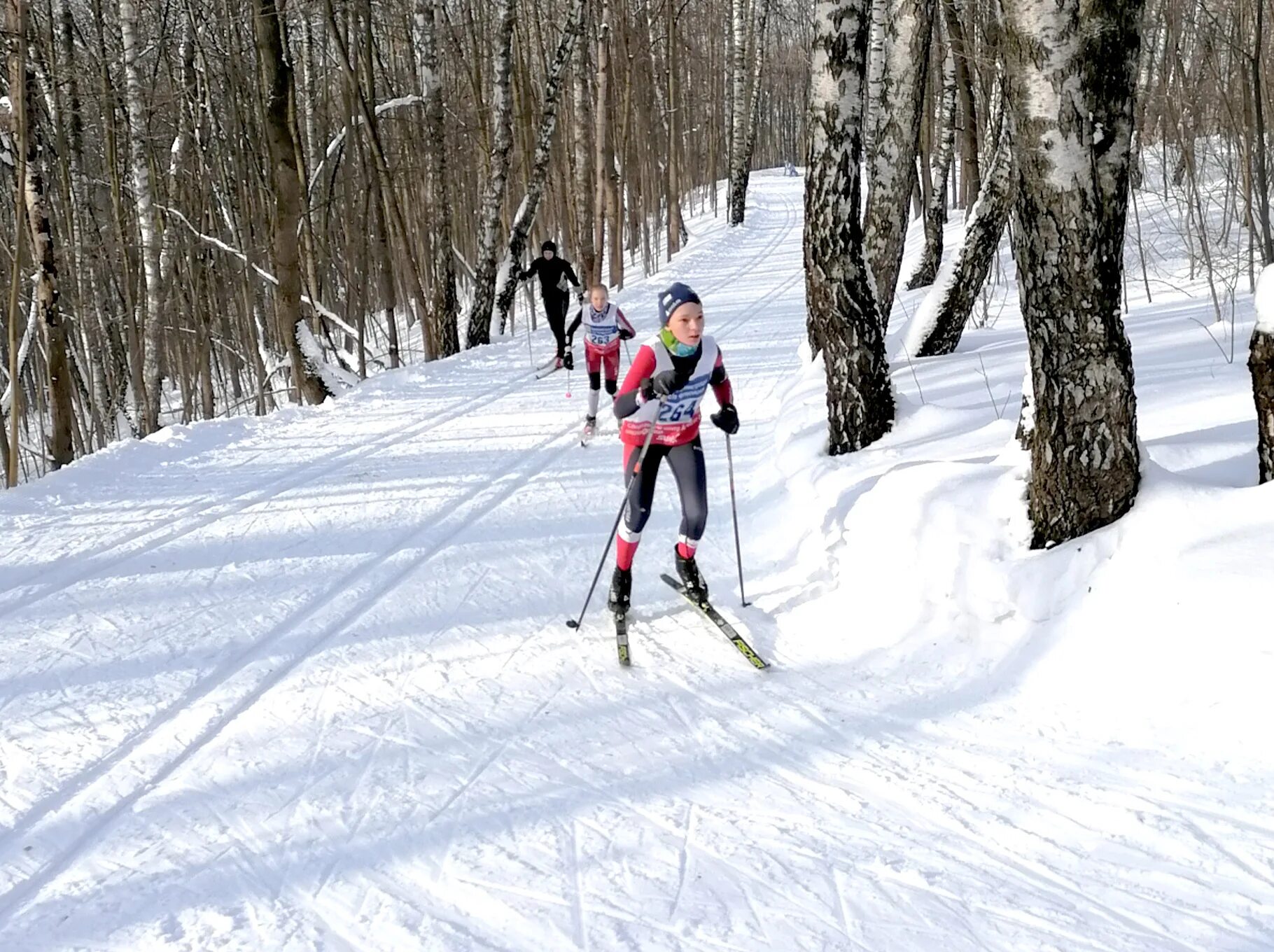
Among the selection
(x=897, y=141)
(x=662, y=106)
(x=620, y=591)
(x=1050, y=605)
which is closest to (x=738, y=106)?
(x=662, y=106)

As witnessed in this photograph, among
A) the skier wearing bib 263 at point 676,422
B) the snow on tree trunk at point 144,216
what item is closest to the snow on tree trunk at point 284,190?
the snow on tree trunk at point 144,216

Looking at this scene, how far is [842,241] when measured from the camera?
6824mm

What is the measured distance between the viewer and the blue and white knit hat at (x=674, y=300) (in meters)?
5.02

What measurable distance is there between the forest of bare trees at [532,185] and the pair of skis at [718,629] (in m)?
1.63

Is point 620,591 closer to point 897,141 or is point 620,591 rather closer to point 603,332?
point 603,332

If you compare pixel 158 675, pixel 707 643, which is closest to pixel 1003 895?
pixel 707 643

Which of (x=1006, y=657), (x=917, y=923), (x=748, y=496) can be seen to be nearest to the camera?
(x=917, y=923)

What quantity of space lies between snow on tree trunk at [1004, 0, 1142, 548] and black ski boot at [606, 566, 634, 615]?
2157 mm

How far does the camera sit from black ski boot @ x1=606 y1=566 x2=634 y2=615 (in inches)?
197

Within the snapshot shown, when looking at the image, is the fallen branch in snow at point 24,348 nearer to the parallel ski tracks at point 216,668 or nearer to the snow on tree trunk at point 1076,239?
the parallel ski tracks at point 216,668

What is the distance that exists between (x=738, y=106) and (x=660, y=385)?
3147 centimetres

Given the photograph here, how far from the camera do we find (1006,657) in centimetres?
439

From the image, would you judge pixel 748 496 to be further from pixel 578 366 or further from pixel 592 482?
pixel 578 366

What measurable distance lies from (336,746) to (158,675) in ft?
4.08
